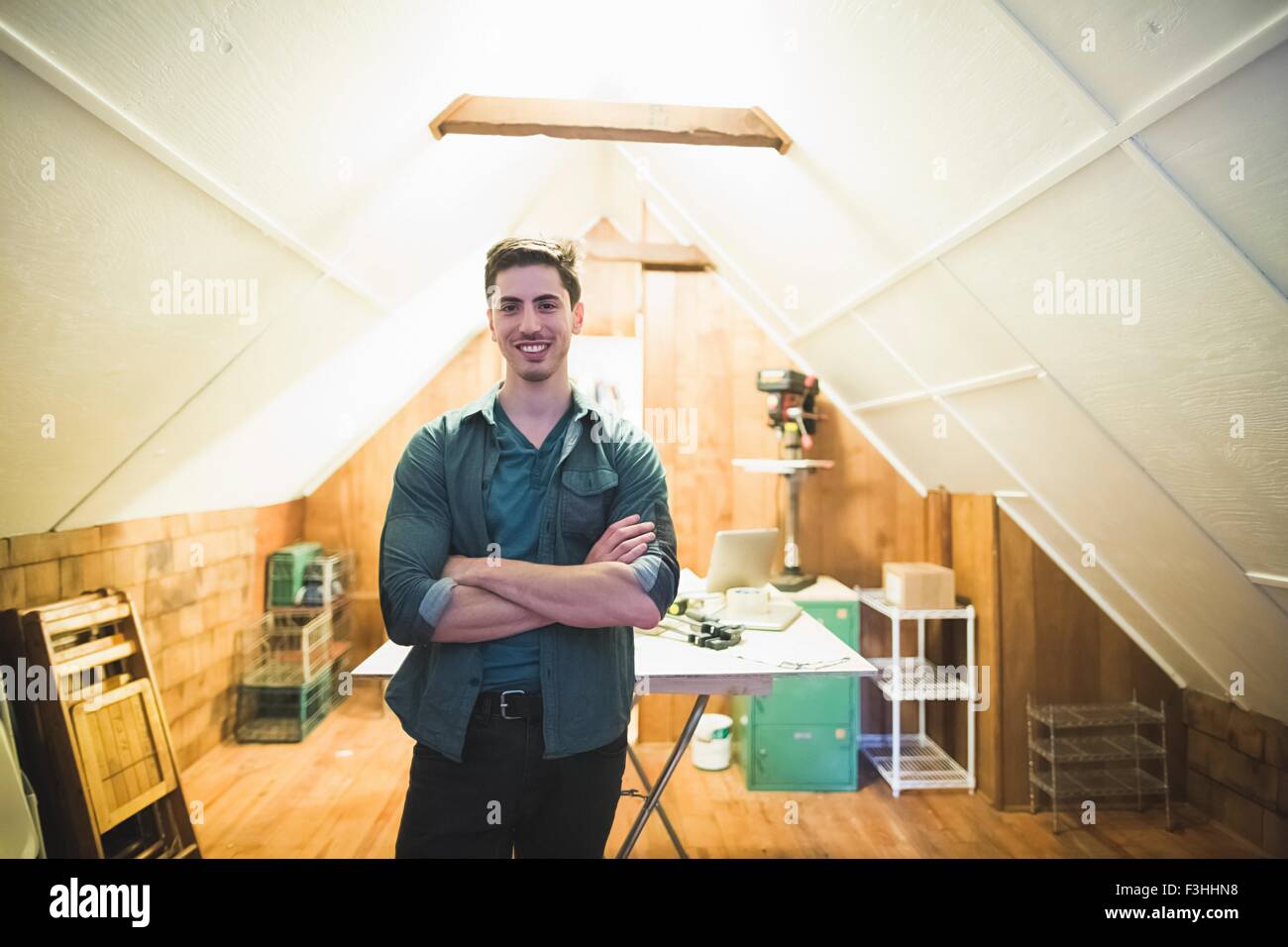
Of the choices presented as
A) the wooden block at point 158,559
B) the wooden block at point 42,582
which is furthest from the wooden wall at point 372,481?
the wooden block at point 42,582

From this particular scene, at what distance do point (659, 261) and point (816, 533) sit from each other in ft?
5.43

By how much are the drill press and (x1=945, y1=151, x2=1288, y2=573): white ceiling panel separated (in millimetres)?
1287

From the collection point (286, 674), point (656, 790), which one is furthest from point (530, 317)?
point (286, 674)

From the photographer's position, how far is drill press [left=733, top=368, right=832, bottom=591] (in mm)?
3107

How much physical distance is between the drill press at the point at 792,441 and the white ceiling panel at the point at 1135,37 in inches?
75.4

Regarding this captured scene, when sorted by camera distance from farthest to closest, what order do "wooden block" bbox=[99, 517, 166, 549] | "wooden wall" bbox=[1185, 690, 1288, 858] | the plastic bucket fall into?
1. the plastic bucket
2. "wooden block" bbox=[99, 517, 166, 549]
3. "wooden wall" bbox=[1185, 690, 1288, 858]

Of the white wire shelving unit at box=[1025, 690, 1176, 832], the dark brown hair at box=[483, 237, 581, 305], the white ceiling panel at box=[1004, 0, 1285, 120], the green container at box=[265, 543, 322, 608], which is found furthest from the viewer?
the green container at box=[265, 543, 322, 608]

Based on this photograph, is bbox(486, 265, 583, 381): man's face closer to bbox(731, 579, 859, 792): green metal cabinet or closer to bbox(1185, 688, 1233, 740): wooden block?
bbox(731, 579, 859, 792): green metal cabinet

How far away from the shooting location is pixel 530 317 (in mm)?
1301

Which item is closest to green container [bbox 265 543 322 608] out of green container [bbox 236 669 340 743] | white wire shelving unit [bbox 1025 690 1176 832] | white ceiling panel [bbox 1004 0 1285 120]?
green container [bbox 236 669 340 743]

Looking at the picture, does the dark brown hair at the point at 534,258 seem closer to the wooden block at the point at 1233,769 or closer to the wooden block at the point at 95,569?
the wooden block at the point at 95,569

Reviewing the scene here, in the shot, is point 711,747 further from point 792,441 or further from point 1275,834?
point 1275,834

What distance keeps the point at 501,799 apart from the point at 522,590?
0.38 m
